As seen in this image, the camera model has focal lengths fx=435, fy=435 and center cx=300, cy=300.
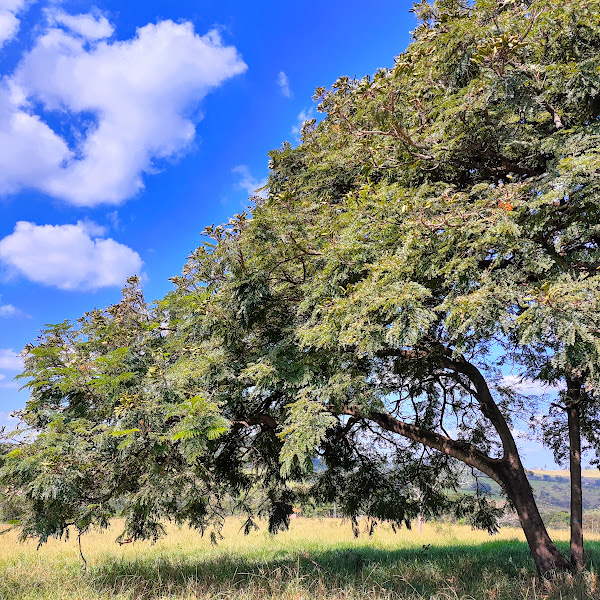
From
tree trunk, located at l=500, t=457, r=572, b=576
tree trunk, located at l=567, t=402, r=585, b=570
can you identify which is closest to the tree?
tree trunk, located at l=500, t=457, r=572, b=576

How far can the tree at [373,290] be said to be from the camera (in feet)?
16.2

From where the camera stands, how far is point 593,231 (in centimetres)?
497

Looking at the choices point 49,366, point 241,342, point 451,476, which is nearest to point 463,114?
point 241,342

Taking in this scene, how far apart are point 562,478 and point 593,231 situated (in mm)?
218250

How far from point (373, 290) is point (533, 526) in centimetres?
569

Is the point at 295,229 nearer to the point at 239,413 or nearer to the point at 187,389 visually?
the point at 187,389

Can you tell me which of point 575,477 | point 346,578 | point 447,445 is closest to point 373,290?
point 447,445

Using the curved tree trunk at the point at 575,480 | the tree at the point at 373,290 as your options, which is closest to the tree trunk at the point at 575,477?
the curved tree trunk at the point at 575,480

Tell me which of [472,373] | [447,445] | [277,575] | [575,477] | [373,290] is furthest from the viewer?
[575,477]

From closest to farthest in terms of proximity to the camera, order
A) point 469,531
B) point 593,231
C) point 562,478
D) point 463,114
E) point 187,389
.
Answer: point 593,231 < point 463,114 < point 187,389 < point 469,531 < point 562,478

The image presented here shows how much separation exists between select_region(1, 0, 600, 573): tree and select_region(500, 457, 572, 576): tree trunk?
32mm

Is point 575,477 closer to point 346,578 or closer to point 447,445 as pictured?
point 447,445

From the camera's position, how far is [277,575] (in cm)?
677

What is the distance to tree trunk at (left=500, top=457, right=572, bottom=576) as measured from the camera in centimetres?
751
